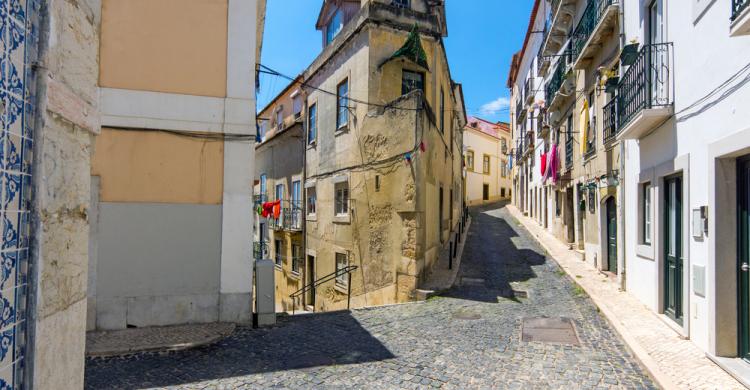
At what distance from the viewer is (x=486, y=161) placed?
4184 centimetres

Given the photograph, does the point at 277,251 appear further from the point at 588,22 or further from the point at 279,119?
the point at 588,22

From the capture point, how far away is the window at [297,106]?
1769cm

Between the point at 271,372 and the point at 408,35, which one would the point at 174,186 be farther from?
the point at 408,35

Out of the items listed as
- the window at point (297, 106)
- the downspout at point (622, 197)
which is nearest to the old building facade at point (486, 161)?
the window at point (297, 106)

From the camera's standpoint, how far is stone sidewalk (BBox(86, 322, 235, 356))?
6367mm

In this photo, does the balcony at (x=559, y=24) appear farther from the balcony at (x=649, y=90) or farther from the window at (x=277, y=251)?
the window at (x=277, y=251)

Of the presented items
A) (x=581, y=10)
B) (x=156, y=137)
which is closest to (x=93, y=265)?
(x=156, y=137)

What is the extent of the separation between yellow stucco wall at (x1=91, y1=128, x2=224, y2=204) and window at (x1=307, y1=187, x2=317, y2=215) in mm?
7908

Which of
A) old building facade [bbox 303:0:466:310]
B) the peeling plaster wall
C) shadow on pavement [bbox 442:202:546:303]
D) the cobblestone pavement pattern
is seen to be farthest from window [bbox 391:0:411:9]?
the peeling plaster wall

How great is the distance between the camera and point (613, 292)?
9.57 metres

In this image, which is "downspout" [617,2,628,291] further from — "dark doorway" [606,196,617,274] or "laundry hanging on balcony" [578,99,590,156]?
"laundry hanging on balcony" [578,99,590,156]

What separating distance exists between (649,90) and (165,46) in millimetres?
8268

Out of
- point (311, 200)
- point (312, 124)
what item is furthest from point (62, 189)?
point (312, 124)

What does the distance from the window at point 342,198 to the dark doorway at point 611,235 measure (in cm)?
724
